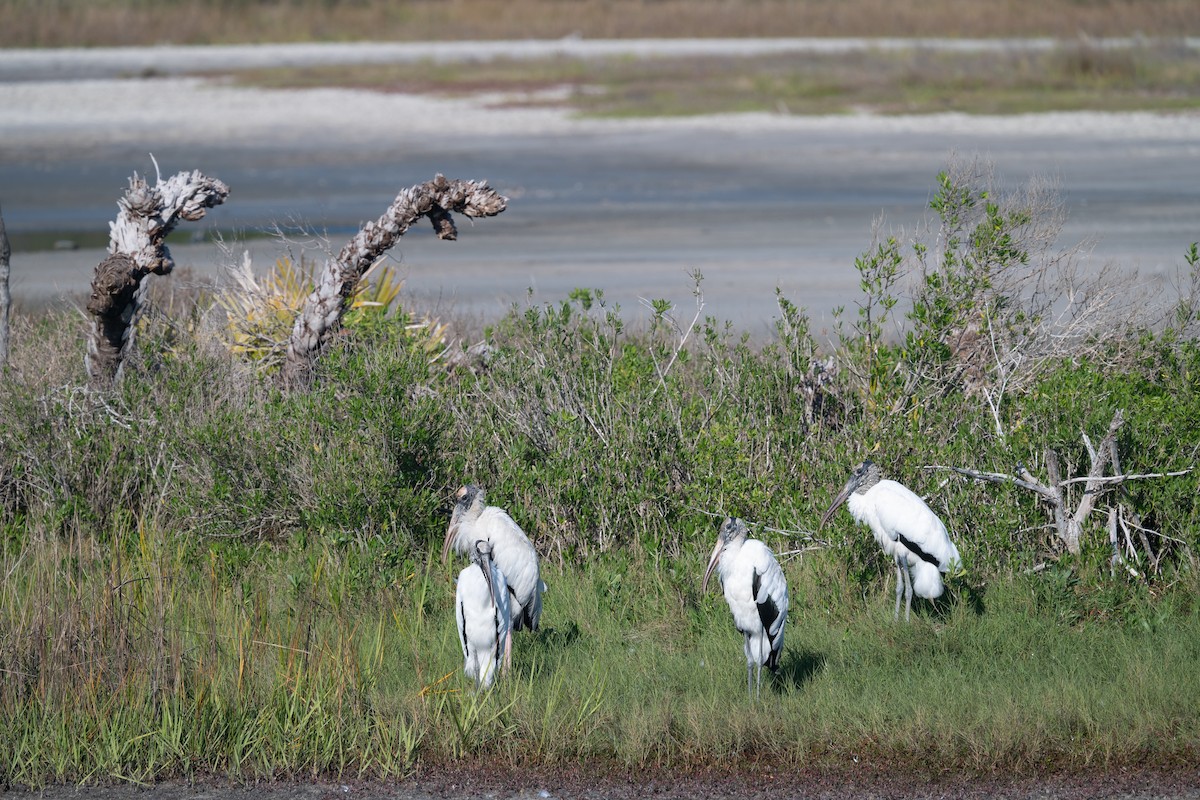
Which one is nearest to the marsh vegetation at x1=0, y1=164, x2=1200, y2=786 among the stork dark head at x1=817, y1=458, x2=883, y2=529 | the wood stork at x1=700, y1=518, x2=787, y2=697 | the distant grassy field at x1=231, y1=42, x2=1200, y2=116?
the wood stork at x1=700, y1=518, x2=787, y2=697

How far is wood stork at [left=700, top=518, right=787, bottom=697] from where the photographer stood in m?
5.97

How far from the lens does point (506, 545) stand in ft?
20.9

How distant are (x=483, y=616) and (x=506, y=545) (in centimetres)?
45

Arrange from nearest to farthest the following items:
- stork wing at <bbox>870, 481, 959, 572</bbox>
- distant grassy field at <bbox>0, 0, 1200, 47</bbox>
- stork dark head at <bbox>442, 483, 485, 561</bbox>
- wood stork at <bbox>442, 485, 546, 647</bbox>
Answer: wood stork at <bbox>442, 485, 546, 647</bbox>
stork dark head at <bbox>442, 483, 485, 561</bbox>
stork wing at <bbox>870, 481, 959, 572</bbox>
distant grassy field at <bbox>0, 0, 1200, 47</bbox>

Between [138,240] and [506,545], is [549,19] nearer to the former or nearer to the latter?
[138,240]

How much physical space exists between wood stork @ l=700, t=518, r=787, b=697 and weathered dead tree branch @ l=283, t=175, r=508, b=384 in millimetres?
3250

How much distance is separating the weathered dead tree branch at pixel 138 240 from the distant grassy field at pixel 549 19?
47.7 m

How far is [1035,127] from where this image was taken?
97.5ft

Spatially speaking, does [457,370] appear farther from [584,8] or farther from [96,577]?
[584,8]

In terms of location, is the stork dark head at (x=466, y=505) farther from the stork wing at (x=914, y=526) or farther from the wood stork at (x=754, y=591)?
the stork wing at (x=914, y=526)

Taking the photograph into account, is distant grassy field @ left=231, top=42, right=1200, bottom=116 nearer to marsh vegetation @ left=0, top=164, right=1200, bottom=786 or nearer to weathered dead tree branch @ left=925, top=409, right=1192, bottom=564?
marsh vegetation @ left=0, top=164, right=1200, bottom=786

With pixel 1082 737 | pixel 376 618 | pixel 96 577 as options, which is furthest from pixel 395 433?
pixel 1082 737

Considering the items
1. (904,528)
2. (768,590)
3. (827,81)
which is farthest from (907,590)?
(827,81)

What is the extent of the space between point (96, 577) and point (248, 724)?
1792 mm
